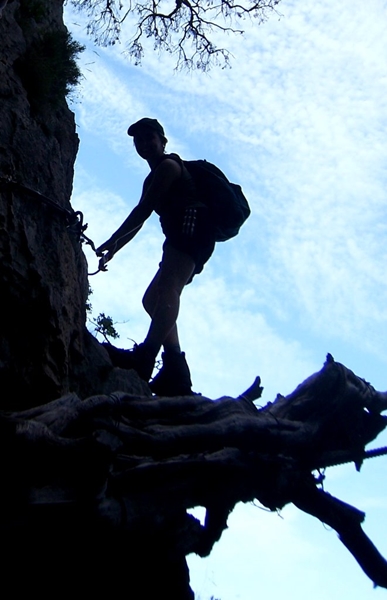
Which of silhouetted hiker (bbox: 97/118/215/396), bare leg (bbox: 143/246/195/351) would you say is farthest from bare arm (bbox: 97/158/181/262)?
bare leg (bbox: 143/246/195/351)

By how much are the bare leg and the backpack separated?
1.18 ft

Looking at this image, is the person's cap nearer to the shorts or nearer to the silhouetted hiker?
the silhouetted hiker

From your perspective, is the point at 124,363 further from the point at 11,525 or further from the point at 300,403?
the point at 11,525

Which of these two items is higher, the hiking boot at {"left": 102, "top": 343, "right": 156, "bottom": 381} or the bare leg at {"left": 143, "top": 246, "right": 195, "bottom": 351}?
the bare leg at {"left": 143, "top": 246, "right": 195, "bottom": 351}

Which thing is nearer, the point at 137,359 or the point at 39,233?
the point at 39,233

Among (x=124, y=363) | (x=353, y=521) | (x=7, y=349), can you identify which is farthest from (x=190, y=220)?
(x=353, y=521)

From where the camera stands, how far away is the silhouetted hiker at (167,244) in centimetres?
567

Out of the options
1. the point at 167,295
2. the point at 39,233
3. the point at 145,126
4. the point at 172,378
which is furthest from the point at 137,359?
the point at 145,126

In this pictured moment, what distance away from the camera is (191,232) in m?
5.83

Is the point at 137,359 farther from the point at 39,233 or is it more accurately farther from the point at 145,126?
the point at 145,126

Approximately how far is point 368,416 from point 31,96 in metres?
3.44

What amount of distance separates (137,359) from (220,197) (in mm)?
1375

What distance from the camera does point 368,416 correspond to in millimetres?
5809

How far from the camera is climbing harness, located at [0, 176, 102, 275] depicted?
481 cm
